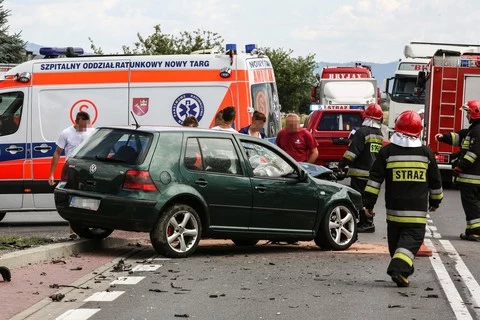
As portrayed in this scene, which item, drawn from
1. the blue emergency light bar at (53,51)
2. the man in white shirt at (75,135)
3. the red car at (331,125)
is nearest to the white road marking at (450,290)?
the man in white shirt at (75,135)

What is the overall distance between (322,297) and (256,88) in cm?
891

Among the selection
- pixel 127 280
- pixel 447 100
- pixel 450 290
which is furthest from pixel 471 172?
pixel 447 100

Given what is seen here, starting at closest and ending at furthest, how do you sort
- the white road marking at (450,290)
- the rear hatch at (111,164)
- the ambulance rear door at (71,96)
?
the white road marking at (450,290) → the rear hatch at (111,164) → the ambulance rear door at (71,96)

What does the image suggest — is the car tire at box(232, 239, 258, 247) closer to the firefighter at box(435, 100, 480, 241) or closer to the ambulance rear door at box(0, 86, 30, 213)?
the firefighter at box(435, 100, 480, 241)

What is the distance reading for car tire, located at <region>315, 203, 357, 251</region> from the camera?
49.8 feet

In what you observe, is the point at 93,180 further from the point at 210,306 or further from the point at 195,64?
the point at 195,64

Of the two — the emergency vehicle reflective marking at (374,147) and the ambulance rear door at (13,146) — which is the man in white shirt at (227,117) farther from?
the ambulance rear door at (13,146)

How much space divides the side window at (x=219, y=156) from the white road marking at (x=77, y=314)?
14.3 feet

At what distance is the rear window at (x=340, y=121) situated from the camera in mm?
30938

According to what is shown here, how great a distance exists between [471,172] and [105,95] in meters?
5.68

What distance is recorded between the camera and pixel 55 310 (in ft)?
32.9

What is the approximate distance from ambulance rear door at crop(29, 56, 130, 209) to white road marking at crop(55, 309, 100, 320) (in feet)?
30.8

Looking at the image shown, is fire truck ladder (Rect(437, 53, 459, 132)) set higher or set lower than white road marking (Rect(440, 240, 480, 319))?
higher

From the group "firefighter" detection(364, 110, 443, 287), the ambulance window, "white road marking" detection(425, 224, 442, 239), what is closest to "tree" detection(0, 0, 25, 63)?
the ambulance window
